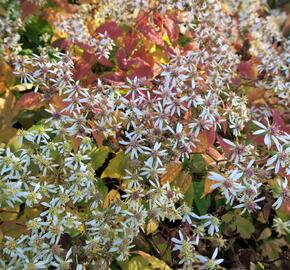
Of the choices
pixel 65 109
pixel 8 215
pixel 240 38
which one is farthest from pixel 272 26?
pixel 8 215

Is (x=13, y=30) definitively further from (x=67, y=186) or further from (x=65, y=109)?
(x=67, y=186)

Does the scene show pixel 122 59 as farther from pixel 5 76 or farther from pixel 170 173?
pixel 170 173

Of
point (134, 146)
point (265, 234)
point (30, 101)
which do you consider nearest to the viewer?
point (134, 146)

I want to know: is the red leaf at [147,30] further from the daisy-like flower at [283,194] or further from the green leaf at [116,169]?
the daisy-like flower at [283,194]

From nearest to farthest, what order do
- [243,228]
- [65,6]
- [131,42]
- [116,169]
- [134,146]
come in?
[134,146] → [116,169] → [243,228] → [131,42] → [65,6]

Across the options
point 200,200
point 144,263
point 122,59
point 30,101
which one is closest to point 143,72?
point 122,59

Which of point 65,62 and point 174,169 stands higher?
point 65,62

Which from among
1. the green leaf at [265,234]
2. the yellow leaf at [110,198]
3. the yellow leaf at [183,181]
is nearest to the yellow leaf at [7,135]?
the yellow leaf at [110,198]

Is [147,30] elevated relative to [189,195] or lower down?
elevated

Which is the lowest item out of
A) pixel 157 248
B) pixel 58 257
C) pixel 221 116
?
pixel 157 248
